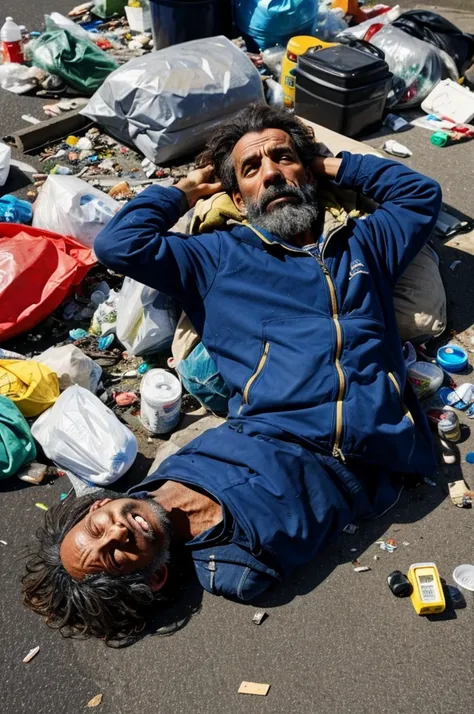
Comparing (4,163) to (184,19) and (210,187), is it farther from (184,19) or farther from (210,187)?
(184,19)

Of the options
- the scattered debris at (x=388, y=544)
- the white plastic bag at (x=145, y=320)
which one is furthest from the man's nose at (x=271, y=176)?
the scattered debris at (x=388, y=544)

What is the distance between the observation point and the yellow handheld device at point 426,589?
118 inches

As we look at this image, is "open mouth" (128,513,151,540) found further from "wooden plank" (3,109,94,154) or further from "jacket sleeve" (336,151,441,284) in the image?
"wooden plank" (3,109,94,154)

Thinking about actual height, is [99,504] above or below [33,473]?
above

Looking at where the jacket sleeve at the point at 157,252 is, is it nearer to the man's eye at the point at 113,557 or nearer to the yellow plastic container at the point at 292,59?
the man's eye at the point at 113,557

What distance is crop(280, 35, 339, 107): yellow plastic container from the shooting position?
5.78 meters

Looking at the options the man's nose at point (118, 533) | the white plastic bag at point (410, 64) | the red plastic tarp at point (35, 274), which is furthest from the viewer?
the white plastic bag at point (410, 64)

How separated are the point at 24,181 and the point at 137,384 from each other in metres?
2.28

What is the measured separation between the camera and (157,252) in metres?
3.57

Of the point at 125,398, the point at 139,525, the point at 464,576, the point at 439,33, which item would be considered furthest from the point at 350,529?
the point at 439,33

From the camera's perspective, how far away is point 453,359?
407 centimetres

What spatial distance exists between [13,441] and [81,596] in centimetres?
99

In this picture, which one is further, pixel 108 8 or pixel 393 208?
pixel 108 8

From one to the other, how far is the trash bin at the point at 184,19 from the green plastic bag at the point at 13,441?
160 inches
